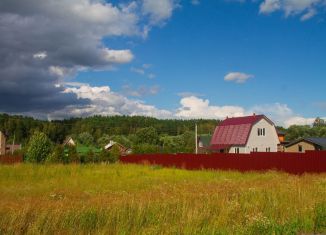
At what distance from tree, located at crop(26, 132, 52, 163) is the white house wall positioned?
26955mm

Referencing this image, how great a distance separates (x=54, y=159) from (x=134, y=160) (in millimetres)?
8592

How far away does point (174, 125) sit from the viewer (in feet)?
510

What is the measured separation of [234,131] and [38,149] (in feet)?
93.0

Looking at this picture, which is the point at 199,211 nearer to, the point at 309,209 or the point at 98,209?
the point at 98,209

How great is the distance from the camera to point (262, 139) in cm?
5419

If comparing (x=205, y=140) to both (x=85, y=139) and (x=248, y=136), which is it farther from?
(x=85, y=139)

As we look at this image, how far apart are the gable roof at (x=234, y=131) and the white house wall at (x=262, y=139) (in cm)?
71

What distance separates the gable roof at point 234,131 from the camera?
5300cm

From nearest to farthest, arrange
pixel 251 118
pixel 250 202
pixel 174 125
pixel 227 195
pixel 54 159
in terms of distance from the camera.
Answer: pixel 250 202
pixel 227 195
pixel 54 159
pixel 251 118
pixel 174 125

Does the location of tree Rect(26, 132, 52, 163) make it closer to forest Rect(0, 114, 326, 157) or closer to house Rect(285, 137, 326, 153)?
forest Rect(0, 114, 326, 157)

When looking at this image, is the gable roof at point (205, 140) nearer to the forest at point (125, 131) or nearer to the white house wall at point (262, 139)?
the forest at point (125, 131)

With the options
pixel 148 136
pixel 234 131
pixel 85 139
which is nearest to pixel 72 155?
pixel 234 131

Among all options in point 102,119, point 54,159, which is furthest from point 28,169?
point 102,119

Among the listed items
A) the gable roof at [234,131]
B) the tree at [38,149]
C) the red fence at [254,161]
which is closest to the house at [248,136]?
the gable roof at [234,131]
